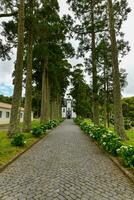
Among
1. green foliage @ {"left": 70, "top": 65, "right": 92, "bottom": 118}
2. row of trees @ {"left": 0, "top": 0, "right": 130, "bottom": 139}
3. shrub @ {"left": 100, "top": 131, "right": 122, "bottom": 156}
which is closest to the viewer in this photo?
shrub @ {"left": 100, "top": 131, "right": 122, "bottom": 156}

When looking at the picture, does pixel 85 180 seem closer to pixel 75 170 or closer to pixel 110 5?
pixel 75 170

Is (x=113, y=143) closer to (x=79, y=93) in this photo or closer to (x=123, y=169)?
(x=123, y=169)

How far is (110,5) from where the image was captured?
1504cm

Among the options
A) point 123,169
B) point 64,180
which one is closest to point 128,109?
point 123,169

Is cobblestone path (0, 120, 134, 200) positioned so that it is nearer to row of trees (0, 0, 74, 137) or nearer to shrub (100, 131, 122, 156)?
shrub (100, 131, 122, 156)

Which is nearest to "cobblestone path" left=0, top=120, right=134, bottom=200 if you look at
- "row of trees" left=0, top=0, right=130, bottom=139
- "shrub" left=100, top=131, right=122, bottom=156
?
"shrub" left=100, top=131, right=122, bottom=156

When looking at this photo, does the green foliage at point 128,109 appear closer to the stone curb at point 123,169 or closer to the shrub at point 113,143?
the shrub at point 113,143

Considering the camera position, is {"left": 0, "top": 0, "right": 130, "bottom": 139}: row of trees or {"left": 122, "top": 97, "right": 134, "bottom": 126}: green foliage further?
{"left": 122, "top": 97, "right": 134, "bottom": 126}: green foliage

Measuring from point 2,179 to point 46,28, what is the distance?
12016 mm

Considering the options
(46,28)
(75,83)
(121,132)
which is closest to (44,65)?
(46,28)

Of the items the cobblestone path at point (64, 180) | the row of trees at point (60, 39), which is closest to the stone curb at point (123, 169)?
the cobblestone path at point (64, 180)

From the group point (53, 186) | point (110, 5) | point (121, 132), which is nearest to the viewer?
point (53, 186)

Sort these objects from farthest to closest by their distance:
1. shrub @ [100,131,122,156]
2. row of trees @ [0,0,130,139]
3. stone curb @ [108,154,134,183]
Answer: row of trees @ [0,0,130,139], shrub @ [100,131,122,156], stone curb @ [108,154,134,183]

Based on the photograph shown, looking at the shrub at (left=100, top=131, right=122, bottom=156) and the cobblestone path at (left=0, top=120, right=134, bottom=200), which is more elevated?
the shrub at (left=100, top=131, right=122, bottom=156)
